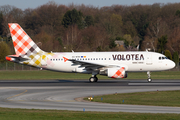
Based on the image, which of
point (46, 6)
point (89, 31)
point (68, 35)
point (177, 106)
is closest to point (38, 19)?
point (46, 6)

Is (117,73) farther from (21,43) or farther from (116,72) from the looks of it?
(21,43)

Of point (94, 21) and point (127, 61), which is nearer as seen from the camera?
point (127, 61)

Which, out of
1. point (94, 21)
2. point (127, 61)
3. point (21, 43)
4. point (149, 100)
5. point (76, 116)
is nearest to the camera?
point (76, 116)

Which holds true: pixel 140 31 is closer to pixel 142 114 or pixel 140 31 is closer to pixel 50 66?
pixel 50 66

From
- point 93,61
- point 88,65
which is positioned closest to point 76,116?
point 88,65

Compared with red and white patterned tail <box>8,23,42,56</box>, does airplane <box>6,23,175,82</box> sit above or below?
below

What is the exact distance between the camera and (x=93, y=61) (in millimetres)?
41531

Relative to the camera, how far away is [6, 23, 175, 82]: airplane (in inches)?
1581

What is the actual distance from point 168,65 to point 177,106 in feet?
72.1

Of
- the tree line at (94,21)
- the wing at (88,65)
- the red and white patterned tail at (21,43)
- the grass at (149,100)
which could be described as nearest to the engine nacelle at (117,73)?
the wing at (88,65)

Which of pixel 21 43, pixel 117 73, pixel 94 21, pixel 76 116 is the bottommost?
pixel 76 116

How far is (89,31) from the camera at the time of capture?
128 metres

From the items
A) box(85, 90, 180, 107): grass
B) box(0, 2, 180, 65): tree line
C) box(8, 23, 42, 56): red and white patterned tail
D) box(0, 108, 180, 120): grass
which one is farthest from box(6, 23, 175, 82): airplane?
box(0, 2, 180, 65): tree line

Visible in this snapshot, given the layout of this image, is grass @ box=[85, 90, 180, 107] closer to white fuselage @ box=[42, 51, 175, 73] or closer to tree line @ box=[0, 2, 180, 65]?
white fuselage @ box=[42, 51, 175, 73]
